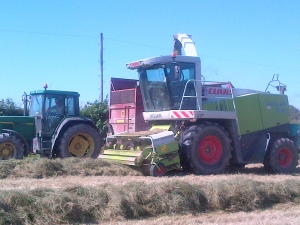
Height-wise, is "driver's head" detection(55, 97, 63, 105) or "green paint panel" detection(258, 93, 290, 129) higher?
"driver's head" detection(55, 97, 63, 105)

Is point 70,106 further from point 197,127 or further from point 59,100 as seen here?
point 197,127

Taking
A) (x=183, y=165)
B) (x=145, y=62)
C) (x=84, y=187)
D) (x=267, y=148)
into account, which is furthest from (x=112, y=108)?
(x=84, y=187)

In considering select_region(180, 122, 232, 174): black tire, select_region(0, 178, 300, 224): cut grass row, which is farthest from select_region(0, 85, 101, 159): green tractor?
select_region(0, 178, 300, 224): cut grass row

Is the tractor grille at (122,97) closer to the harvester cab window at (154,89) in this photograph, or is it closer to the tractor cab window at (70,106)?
the harvester cab window at (154,89)

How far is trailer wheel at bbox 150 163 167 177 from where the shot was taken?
1203 cm

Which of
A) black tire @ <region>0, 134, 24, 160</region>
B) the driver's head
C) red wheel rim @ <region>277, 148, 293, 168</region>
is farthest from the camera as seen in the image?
the driver's head

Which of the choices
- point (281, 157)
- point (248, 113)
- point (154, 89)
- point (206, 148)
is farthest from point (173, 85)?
point (281, 157)

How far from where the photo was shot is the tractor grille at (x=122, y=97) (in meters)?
15.1

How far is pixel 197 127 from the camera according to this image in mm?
12891

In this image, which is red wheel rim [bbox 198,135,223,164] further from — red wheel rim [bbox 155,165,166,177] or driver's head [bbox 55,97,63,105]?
driver's head [bbox 55,97,63,105]

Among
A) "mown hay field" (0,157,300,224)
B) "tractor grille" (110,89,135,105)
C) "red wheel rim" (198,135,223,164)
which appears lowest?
"mown hay field" (0,157,300,224)

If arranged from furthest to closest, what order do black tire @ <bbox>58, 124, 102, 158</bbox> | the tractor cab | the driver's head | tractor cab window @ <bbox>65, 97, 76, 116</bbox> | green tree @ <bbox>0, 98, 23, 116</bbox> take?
green tree @ <bbox>0, 98, 23, 116</bbox>
tractor cab window @ <bbox>65, 97, 76, 116</bbox>
the driver's head
the tractor cab
black tire @ <bbox>58, 124, 102, 158</bbox>

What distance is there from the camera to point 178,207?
8281mm

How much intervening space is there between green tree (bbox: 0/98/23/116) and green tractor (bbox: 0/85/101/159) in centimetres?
740
